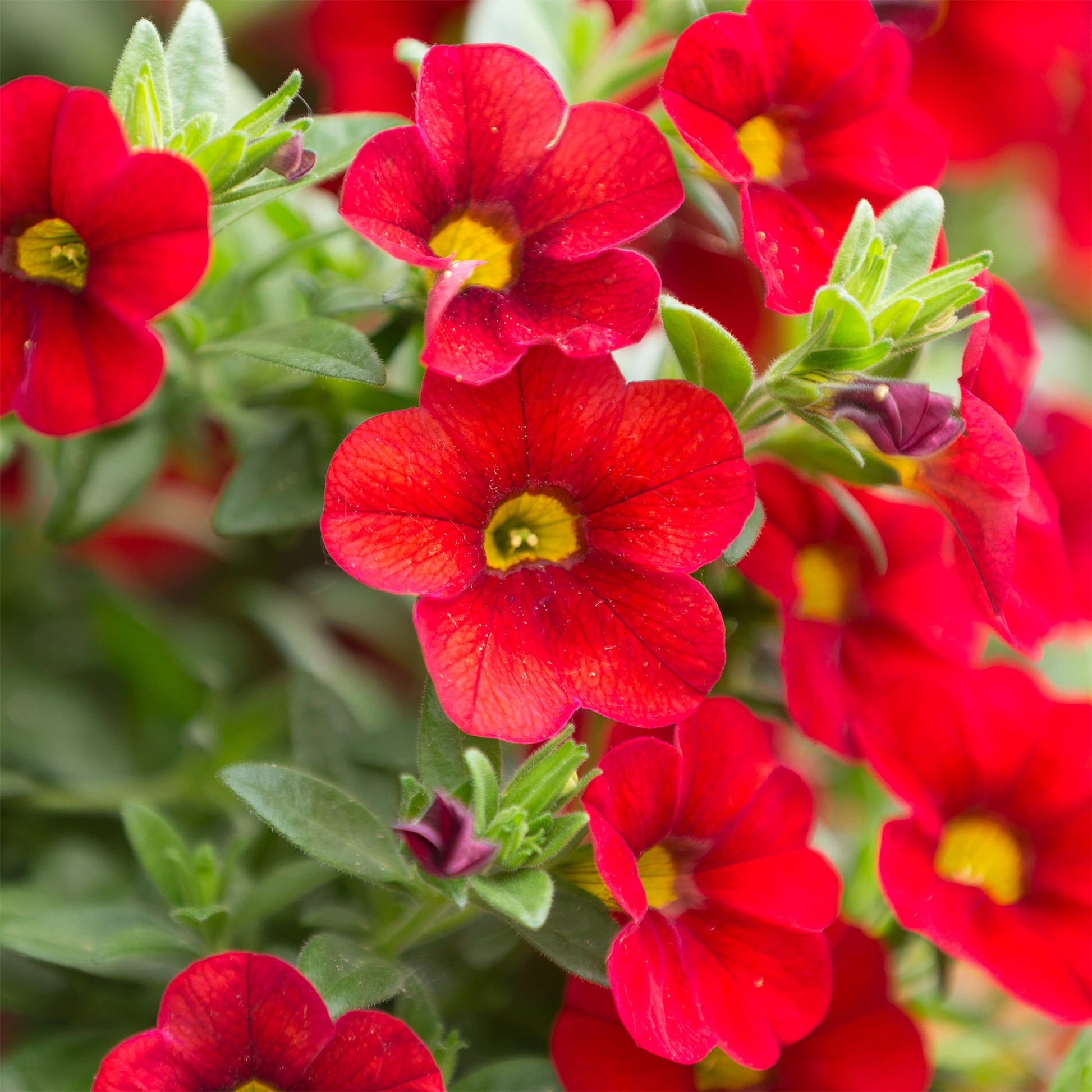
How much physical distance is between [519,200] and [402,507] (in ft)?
0.67

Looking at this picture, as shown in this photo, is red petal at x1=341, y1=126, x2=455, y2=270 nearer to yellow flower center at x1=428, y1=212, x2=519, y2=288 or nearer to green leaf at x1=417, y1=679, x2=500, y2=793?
yellow flower center at x1=428, y1=212, x2=519, y2=288

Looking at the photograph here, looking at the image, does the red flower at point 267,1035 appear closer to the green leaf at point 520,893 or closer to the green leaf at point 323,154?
the green leaf at point 520,893

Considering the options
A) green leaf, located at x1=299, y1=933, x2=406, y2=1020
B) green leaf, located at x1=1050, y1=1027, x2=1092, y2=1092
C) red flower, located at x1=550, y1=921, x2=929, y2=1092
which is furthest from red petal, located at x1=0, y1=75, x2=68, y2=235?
green leaf, located at x1=1050, y1=1027, x2=1092, y2=1092

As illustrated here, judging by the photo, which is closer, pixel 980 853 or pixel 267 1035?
pixel 267 1035

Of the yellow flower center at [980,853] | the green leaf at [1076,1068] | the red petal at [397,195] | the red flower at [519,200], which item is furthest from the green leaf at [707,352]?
the green leaf at [1076,1068]

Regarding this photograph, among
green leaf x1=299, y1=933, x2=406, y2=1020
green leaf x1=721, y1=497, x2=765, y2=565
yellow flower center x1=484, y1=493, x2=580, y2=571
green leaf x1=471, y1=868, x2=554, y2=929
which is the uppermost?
green leaf x1=721, y1=497, x2=765, y2=565

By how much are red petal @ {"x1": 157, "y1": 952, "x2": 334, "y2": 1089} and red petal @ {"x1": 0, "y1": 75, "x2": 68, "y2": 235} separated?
0.42m

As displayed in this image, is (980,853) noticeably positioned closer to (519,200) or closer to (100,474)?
(519,200)

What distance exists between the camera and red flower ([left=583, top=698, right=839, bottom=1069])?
651mm

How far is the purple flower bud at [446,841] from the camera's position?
59cm

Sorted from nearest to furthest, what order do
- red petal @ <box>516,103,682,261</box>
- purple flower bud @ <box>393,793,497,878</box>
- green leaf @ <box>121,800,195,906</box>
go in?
purple flower bud @ <box>393,793,497,878</box> < red petal @ <box>516,103,682,261</box> < green leaf @ <box>121,800,195,906</box>

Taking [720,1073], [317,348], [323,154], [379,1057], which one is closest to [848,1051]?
[720,1073]

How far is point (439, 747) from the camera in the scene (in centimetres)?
70

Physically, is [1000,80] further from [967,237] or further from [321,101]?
[321,101]
